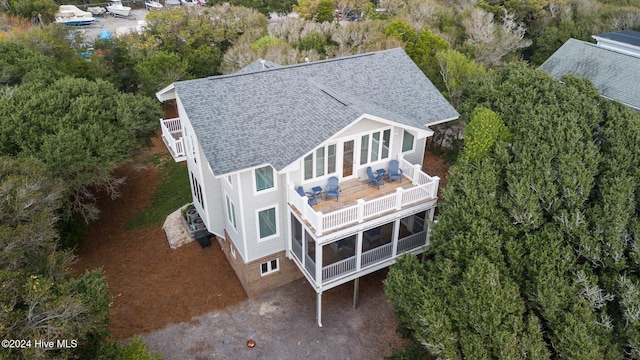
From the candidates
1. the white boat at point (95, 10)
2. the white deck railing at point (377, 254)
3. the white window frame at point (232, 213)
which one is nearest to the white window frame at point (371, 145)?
the white deck railing at point (377, 254)

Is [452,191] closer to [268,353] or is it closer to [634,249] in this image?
[634,249]

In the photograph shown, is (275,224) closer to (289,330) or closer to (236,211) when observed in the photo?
(236,211)

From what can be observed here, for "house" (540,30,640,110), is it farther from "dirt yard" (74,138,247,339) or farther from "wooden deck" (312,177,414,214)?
"dirt yard" (74,138,247,339)

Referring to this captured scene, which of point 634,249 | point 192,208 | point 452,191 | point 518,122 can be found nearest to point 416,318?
point 452,191

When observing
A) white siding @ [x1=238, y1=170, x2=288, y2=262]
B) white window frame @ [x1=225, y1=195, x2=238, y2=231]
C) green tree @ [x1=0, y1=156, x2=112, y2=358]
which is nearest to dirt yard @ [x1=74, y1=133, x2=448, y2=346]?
white siding @ [x1=238, y1=170, x2=288, y2=262]

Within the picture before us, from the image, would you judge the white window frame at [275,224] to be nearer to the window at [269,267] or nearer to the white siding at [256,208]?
the white siding at [256,208]

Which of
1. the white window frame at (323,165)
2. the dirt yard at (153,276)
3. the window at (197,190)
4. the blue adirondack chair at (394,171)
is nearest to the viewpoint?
the white window frame at (323,165)
